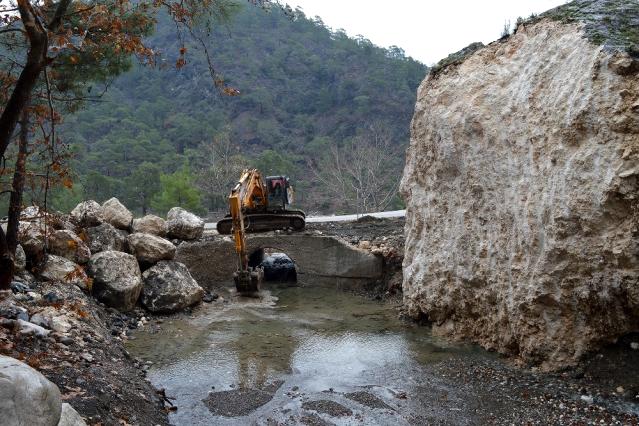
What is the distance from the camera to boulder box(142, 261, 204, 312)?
35.4ft

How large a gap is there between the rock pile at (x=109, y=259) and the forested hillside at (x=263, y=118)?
1484 centimetres

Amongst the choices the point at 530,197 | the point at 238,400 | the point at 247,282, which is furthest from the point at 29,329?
the point at 247,282

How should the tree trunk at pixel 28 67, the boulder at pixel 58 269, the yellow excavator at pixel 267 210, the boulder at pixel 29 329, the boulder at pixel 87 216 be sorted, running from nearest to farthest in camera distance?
the tree trunk at pixel 28 67 < the boulder at pixel 29 329 < the boulder at pixel 58 269 < the boulder at pixel 87 216 < the yellow excavator at pixel 267 210

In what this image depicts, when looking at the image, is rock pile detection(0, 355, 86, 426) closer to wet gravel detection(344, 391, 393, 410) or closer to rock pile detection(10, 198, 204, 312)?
wet gravel detection(344, 391, 393, 410)

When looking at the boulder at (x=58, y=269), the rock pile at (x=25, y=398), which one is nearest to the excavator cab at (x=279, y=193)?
the boulder at (x=58, y=269)

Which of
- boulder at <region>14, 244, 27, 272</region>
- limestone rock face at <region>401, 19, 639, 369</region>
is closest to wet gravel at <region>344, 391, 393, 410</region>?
limestone rock face at <region>401, 19, 639, 369</region>

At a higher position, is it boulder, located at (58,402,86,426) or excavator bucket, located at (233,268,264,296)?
boulder, located at (58,402,86,426)

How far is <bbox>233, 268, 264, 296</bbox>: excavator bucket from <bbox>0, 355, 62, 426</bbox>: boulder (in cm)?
826

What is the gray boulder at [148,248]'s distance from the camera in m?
11.5

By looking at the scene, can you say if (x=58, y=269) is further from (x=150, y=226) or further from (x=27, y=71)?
(x=27, y=71)

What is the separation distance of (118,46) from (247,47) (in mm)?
49483

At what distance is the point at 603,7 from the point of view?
25.0ft

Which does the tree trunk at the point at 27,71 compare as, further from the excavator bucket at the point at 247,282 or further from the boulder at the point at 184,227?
the boulder at the point at 184,227

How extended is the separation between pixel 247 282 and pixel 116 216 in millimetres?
3098
